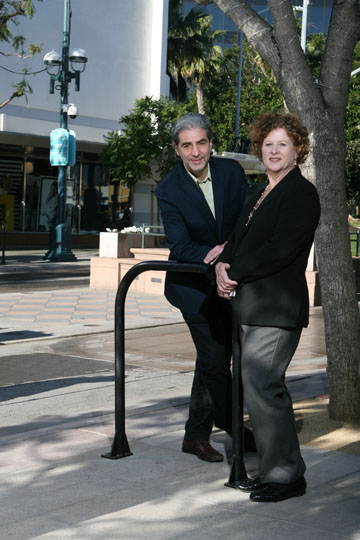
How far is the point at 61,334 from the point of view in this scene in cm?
1078

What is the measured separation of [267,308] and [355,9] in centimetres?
259

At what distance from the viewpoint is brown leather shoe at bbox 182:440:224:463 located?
4859 millimetres

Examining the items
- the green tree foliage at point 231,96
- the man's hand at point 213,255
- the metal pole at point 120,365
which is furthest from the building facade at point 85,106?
the man's hand at point 213,255

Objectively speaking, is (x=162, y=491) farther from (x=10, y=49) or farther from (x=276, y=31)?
(x=10, y=49)

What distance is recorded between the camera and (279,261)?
4141 millimetres

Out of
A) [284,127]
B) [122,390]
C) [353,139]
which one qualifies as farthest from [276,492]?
[353,139]

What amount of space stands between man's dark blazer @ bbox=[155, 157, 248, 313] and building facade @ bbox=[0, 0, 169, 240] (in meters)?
28.3

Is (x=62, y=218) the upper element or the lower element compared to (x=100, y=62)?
lower

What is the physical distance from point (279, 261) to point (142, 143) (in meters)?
29.3

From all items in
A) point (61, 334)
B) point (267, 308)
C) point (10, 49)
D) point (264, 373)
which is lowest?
point (61, 334)

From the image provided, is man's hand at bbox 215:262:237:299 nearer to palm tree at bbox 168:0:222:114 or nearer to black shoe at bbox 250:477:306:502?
black shoe at bbox 250:477:306:502

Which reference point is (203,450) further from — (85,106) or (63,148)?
(85,106)


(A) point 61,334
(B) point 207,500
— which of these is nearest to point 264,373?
(B) point 207,500

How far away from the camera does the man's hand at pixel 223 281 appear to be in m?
4.27
